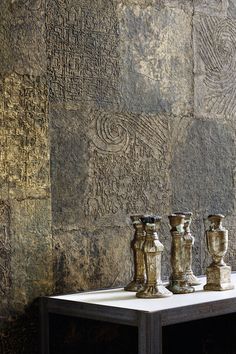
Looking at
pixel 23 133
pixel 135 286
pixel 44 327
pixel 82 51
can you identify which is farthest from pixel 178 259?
pixel 82 51

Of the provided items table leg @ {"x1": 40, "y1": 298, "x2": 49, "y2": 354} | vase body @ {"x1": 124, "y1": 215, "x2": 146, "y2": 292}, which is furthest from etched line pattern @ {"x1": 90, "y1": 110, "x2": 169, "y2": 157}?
table leg @ {"x1": 40, "y1": 298, "x2": 49, "y2": 354}

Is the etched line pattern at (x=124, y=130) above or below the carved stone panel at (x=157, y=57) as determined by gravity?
below

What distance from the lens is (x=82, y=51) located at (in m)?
3.79

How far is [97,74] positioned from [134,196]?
0.66 metres

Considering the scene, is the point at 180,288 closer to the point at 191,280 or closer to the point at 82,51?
the point at 191,280

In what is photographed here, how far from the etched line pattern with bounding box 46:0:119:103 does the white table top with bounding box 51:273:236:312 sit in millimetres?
946

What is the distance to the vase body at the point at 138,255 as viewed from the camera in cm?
360

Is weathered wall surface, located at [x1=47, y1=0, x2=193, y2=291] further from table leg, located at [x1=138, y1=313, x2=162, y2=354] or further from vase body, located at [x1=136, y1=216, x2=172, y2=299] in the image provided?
table leg, located at [x1=138, y1=313, x2=162, y2=354]

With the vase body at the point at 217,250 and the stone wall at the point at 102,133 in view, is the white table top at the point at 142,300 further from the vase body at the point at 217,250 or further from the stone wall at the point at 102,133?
the stone wall at the point at 102,133

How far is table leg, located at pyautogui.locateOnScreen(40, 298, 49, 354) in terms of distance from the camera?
3.53 m

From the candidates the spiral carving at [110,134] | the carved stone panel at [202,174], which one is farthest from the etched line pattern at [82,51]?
the carved stone panel at [202,174]

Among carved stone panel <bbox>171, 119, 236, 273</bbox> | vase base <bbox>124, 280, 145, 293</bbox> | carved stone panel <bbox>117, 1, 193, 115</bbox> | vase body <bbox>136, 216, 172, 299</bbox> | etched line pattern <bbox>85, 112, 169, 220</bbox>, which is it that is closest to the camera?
vase body <bbox>136, 216, 172, 299</bbox>

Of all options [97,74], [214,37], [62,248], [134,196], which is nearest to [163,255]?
[134,196]

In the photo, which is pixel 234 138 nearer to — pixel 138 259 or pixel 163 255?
pixel 163 255
